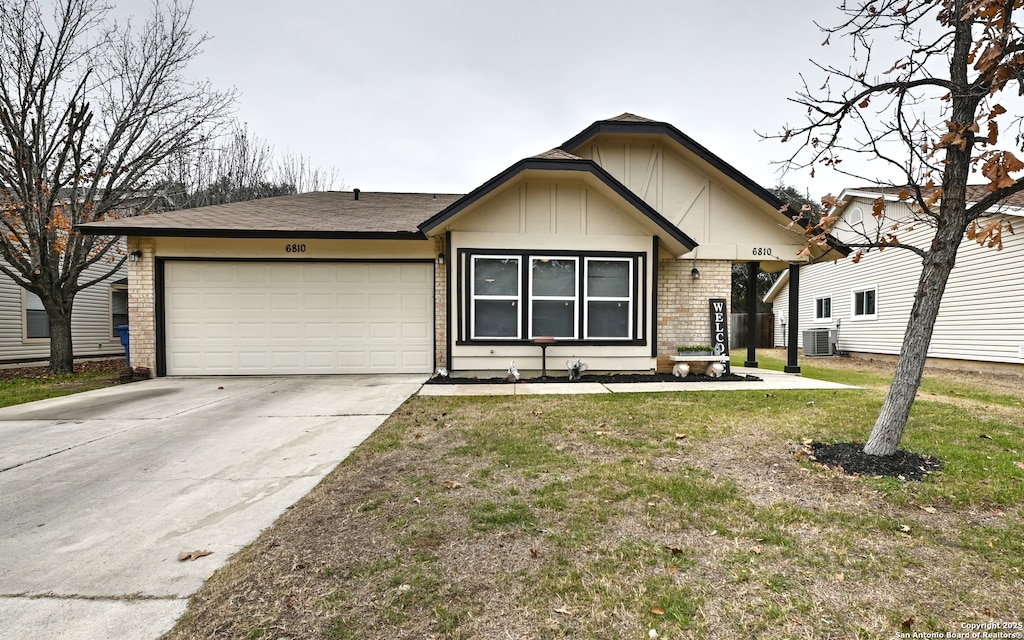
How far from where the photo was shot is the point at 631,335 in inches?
370

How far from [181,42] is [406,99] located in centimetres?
862

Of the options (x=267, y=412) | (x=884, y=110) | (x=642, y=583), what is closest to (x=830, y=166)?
(x=884, y=110)

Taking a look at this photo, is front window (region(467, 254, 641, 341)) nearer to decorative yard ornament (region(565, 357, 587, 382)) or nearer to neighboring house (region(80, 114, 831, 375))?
neighboring house (region(80, 114, 831, 375))

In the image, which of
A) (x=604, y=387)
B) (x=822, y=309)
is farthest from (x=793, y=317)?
(x=822, y=309)

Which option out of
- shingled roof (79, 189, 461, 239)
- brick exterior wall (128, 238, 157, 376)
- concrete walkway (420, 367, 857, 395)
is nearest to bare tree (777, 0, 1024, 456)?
concrete walkway (420, 367, 857, 395)

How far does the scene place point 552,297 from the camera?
926cm

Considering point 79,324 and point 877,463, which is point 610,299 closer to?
point 877,463

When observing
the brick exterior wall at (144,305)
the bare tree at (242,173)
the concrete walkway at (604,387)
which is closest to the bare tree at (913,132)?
the concrete walkway at (604,387)

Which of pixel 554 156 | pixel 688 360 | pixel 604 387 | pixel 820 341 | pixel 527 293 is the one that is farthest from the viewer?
pixel 820 341

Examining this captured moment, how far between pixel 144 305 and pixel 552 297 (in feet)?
27.8

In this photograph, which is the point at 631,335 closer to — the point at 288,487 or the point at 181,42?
the point at 288,487

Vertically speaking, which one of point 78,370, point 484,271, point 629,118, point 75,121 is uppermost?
point 75,121

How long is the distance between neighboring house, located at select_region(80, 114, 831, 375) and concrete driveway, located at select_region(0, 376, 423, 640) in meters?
2.57

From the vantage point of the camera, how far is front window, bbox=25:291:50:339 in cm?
1353
